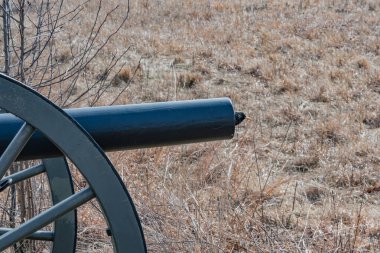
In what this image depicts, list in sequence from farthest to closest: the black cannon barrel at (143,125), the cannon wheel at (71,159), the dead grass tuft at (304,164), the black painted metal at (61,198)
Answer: the dead grass tuft at (304,164) → the black painted metal at (61,198) → the black cannon barrel at (143,125) → the cannon wheel at (71,159)

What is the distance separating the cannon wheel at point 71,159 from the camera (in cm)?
Result: 203

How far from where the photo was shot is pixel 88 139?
81.3 inches

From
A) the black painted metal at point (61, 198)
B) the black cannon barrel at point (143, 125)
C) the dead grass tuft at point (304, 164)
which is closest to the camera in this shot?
the black cannon barrel at point (143, 125)

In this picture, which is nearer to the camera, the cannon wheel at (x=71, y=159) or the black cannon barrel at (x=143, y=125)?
the cannon wheel at (x=71, y=159)

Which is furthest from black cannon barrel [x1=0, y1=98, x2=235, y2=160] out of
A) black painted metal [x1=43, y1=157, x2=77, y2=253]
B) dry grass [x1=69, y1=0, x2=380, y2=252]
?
dry grass [x1=69, y1=0, x2=380, y2=252]

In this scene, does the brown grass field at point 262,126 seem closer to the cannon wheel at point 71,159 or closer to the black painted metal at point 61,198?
the black painted metal at point 61,198

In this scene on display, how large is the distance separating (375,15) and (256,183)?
8363 millimetres

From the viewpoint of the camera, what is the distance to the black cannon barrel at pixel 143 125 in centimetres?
228

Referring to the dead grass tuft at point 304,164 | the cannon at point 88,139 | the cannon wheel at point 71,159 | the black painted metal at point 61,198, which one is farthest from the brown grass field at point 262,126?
the cannon wheel at point 71,159

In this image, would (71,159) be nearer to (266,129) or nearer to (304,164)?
(304,164)

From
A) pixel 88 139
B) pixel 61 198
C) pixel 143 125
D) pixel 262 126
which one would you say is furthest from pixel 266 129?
pixel 88 139

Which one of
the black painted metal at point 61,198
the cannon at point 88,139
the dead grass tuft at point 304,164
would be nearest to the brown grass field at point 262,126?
the dead grass tuft at point 304,164

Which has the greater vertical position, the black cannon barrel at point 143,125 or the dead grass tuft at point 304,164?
the black cannon barrel at point 143,125

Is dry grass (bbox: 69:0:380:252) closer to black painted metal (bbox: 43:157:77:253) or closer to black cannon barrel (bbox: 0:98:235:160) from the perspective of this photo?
black painted metal (bbox: 43:157:77:253)
